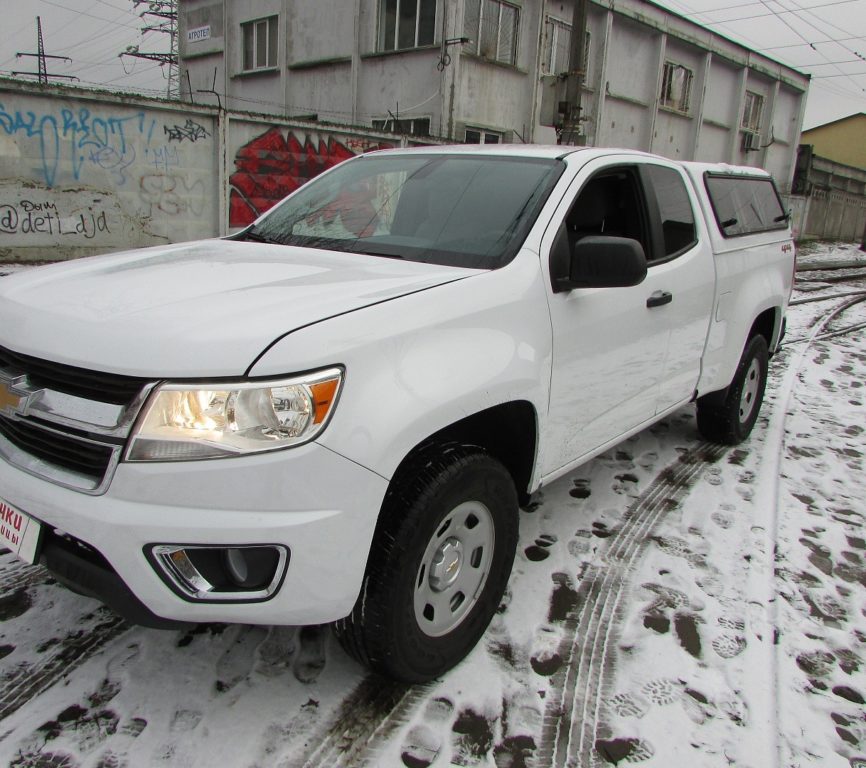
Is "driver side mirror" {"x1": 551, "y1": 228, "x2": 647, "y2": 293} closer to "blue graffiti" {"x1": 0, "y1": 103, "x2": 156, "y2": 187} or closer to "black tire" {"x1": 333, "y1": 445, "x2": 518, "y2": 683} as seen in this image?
"black tire" {"x1": 333, "y1": 445, "x2": 518, "y2": 683}

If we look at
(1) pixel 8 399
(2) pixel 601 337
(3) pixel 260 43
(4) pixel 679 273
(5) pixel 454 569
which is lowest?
(5) pixel 454 569

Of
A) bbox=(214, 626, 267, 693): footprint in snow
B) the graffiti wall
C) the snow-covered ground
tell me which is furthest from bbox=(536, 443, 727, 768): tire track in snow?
the graffiti wall

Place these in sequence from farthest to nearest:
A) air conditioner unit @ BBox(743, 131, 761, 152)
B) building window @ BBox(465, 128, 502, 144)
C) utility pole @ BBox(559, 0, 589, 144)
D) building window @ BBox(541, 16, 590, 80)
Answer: air conditioner unit @ BBox(743, 131, 761, 152)
building window @ BBox(541, 16, 590, 80)
building window @ BBox(465, 128, 502, 144)
utility pole @ BBox(559, 0, 589, 144)

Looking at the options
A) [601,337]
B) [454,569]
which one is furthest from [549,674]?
[601,337]

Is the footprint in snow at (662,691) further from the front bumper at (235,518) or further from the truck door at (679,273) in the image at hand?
the truck door at (679,273)

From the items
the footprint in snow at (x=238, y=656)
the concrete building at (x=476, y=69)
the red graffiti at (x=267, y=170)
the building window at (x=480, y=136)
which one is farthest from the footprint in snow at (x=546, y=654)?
the building window at (x=480, y=136)

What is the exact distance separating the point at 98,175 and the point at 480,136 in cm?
963

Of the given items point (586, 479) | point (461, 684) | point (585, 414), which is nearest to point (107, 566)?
point (461, 684)

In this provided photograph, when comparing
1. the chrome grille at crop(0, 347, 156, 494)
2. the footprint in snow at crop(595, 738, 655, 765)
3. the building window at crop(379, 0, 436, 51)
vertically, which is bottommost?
the footprint in snow at crop(595, 738, 655, 765)

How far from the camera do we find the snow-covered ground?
210 cm

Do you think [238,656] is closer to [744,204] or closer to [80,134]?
[744,204]

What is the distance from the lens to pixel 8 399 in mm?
2053

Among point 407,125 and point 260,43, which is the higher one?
point 260,43

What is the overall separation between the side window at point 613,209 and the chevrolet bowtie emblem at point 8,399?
228cm
